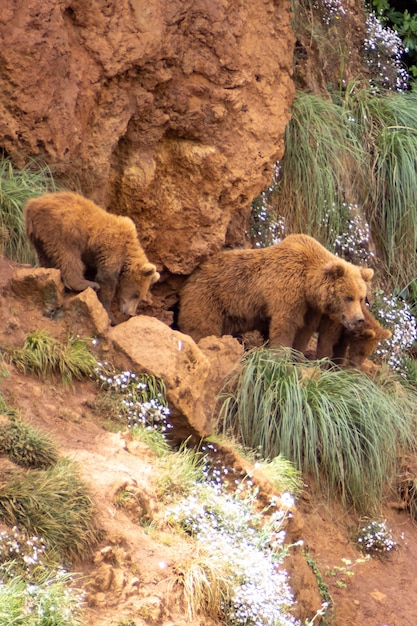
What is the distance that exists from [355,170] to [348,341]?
2.46 meters

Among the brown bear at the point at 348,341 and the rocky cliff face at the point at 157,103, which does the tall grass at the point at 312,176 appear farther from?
the brown bear at the point at 348,341

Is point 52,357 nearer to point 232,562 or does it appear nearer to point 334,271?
point 232,562

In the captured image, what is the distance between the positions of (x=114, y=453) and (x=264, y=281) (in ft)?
10.1

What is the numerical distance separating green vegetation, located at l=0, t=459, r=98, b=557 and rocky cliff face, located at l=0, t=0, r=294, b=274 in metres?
3.62

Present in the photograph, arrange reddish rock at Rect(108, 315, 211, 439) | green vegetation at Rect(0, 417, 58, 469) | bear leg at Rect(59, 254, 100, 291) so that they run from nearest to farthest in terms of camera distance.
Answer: green vegetation at Rect(0, 417, 58, 469), reddish rock at Rect(108, 315, 211, 439), bear leg at Rect(59, 254, 100, 291)

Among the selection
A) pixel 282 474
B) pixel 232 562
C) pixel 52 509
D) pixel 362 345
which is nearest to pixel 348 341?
pixel 362 345

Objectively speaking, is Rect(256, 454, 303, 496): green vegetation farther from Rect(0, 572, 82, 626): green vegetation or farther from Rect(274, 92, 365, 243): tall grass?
Rect(274, 92, 365, 243): tall grass

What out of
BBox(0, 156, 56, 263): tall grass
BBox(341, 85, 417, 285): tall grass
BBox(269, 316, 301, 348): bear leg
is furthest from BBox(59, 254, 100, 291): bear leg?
BBox(341, 85, 417, 285): tall grass

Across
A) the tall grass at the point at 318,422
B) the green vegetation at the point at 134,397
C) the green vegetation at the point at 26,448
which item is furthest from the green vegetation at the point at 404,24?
the green vegetation at the point at 26,448

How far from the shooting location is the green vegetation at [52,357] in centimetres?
661

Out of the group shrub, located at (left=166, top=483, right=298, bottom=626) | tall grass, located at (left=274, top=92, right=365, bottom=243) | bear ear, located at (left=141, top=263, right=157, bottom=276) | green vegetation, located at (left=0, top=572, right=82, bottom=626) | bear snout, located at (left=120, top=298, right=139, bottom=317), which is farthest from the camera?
tall grass, located at (left=274, top=92, right=365, bottom=243)

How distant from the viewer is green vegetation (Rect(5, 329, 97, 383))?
661cm

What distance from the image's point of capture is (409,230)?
11.2 m

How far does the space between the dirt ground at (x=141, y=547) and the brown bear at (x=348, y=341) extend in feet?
4.24
